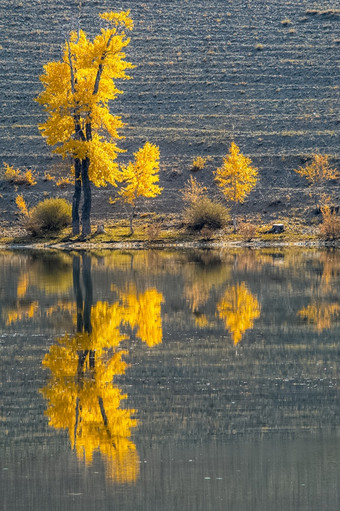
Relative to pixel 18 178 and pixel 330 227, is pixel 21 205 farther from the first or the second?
pixel 330 227

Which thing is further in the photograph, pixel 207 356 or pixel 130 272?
pixel 130 272

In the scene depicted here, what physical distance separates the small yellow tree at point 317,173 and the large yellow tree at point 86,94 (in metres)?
15.2

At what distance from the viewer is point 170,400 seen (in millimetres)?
14727

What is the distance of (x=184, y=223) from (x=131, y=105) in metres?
21.5

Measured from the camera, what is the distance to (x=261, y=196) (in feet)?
204

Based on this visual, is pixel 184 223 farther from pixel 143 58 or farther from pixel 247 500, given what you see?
pixel 247 500

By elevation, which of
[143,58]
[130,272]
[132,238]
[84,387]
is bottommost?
[84,387]

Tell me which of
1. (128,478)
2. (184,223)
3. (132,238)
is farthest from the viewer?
(184,223)

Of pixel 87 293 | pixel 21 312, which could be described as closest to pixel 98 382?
pixel 21 312

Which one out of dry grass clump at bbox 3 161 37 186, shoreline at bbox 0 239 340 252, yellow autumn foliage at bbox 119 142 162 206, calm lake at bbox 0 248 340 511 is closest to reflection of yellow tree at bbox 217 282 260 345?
calm lake at bbox 0 248 340 511

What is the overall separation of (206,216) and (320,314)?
3258 cm

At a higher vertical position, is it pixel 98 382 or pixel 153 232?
pixel 153 232

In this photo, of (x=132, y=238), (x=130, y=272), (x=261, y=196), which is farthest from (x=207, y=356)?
(x=261, y=196)

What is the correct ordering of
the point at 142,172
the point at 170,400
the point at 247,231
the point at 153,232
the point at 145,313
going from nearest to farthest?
1. the point at 170,400
2. the point at 145,313
3. the point at 153,232
4. the point at 247,231
5. the point at 142,172
